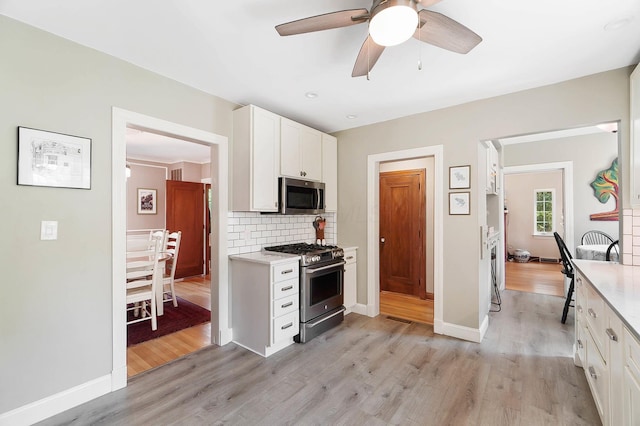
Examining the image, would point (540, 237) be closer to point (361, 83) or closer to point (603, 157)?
point (603, 157)

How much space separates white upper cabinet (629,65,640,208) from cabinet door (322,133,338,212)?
2832 millimetres

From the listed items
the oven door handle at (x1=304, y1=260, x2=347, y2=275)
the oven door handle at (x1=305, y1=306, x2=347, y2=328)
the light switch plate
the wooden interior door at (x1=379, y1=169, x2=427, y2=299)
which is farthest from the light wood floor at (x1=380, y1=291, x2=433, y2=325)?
the light switch plate

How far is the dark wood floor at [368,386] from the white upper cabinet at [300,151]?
75.4 inches

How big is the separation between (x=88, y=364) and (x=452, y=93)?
3.82 m

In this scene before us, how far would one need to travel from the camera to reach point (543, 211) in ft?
25.5

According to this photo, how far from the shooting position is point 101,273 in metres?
2.10

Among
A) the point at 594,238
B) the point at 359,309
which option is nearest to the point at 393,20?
the point at 359,309

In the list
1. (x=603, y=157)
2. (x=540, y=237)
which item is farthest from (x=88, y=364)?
(x=540, y=237)

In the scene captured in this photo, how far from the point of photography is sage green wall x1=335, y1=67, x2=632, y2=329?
2.37 m

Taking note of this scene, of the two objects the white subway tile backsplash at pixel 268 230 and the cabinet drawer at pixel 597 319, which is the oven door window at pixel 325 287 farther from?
the cabinet drawer at pixel 597 319

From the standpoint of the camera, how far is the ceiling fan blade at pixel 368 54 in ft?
5.38

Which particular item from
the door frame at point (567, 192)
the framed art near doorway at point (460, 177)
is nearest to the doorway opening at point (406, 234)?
the framed art near doorway at point (460, 177)

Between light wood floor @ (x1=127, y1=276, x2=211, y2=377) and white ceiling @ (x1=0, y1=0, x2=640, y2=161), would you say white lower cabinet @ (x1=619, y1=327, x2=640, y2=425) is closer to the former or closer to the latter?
white ceiling @ (x1=0, y1=0, x2=640, y2=161)

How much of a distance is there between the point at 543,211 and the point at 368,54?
8496 millimetres
